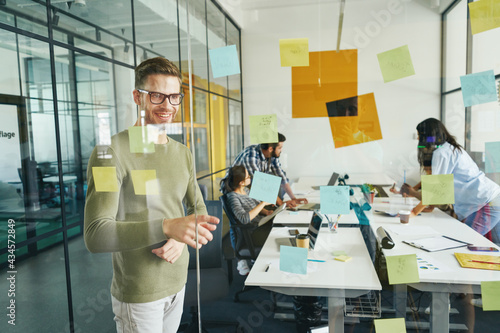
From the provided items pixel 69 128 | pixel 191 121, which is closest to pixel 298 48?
pixel 191 121

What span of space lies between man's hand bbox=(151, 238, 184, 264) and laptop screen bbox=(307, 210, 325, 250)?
2.54 ft

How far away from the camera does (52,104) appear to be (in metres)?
1.31

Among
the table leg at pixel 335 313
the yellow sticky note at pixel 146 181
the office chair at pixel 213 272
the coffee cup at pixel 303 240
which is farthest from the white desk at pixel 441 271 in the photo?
the yellow sticky note at pixel 146 181

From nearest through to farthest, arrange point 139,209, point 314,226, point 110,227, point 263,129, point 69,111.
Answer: point 110,227
point 139,209
point 69,111
point 263,129
point 314,226

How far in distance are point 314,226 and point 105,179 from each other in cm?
112

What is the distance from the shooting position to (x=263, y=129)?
145 centimetres

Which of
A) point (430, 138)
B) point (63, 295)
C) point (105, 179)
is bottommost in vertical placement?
point (63, 295)

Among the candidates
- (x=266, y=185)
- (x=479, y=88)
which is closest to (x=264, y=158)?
(x=266, y=185)

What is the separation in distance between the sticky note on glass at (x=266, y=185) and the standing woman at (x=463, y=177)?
698 millimetres

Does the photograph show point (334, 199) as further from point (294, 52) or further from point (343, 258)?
point (294, 52)

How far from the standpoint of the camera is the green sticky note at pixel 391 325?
1.45m

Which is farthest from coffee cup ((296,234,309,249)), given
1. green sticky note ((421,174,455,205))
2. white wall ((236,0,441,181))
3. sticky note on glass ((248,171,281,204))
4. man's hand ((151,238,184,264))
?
man's hand ((151,238,184,264))

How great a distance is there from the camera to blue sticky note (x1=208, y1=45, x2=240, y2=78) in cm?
136

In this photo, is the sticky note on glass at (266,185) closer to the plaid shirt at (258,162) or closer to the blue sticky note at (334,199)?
the plaid shirt at (258,162)
